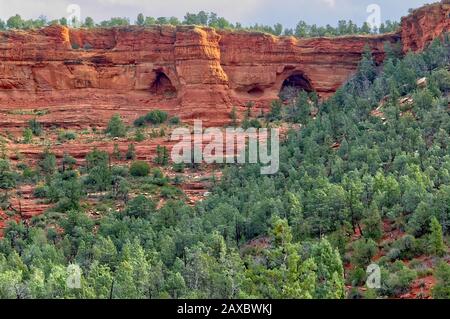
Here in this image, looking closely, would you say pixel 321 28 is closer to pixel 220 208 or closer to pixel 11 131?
pixel 11 131

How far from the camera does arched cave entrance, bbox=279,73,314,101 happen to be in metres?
77.2

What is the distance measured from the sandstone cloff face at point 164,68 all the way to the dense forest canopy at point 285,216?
530cm

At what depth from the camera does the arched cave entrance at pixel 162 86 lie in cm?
7687

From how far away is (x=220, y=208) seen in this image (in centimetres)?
4784

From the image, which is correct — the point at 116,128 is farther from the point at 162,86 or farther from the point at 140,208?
the point at 140,208

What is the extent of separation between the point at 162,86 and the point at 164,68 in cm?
154

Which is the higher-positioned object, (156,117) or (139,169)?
(156,117)

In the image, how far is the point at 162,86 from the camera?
254 ft

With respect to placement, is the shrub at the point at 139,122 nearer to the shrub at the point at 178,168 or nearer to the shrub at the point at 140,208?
the shrub at the point at 178,168

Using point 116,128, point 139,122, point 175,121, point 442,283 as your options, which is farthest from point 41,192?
Answer: point 442,283

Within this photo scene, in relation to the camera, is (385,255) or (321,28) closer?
(385,255)

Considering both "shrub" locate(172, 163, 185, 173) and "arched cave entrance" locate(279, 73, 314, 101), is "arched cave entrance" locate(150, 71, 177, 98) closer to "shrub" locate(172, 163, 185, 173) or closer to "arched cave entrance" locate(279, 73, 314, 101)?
"arched cave entrance" locate(279, 73, 314, 101)
